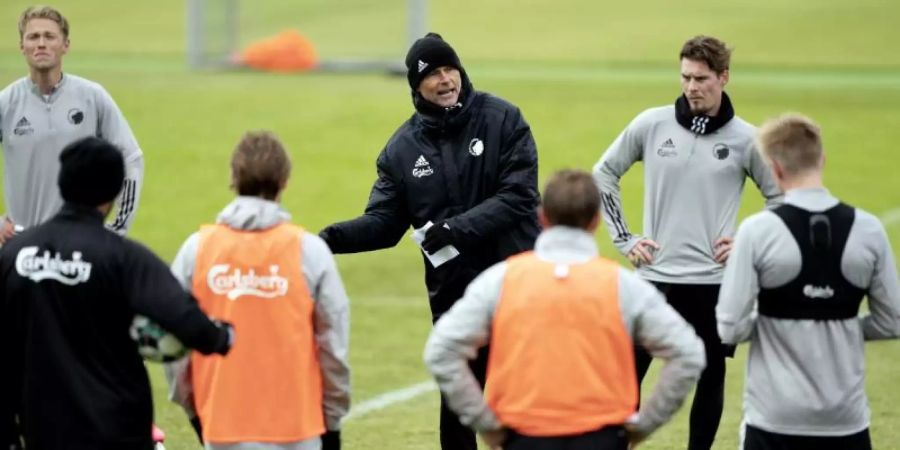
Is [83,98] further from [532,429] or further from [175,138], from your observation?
[175,138]

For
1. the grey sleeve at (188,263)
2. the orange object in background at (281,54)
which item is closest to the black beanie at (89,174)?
the grey sleeve at (188,263)

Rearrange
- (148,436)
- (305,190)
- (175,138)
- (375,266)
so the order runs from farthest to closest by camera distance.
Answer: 1. (175,138)
2. (305,190)
3. (375,266)
4. (148,436)

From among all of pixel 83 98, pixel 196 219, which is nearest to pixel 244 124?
pixel 196 219

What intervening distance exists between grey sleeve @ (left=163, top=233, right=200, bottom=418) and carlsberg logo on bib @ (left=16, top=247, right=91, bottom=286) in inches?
13.5

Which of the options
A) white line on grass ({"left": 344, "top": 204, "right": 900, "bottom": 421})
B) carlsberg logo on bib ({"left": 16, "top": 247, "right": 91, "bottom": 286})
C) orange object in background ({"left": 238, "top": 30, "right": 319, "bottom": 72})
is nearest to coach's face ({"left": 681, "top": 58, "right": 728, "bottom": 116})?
carlsberg logo on bib ({"left": 16, "top": 247, "right": 91, "bottom": 286})

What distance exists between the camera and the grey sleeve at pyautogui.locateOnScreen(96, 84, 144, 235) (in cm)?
883

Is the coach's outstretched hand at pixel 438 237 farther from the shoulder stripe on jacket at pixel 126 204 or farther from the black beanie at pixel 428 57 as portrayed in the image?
the shoulder stripe on jacket at pixel 126 204

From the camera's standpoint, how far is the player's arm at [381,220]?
808cm

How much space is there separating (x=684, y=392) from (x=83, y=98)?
4.07 metres

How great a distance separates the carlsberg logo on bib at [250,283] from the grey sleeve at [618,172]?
282 cm

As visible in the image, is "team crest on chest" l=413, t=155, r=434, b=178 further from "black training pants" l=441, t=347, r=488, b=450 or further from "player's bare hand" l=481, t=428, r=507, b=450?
"player's bare hand" l=481, t=428, r=507, b=450

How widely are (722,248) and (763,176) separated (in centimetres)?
41

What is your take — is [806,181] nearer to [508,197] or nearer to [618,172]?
[508,197]

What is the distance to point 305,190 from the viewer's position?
22.2 m
